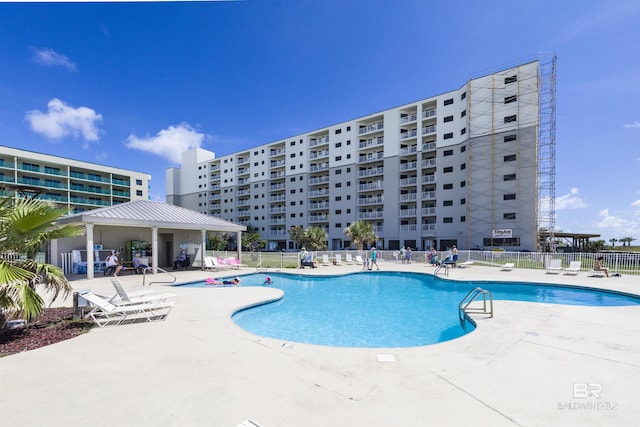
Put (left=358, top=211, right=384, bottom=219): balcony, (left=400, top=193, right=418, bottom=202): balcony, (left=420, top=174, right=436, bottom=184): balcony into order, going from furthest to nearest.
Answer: (left=358, top=211, right=384, bottom=219): balcony < (left=400, top=193, right=418, bottom=202): balcony < (left=420, top=174, right=436, bottom=184): balcony

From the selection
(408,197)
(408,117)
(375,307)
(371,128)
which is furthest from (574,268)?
(371,128)

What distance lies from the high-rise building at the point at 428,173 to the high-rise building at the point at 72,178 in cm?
2413

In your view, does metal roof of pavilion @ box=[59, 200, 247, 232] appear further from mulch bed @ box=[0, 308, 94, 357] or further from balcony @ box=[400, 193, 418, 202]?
balcony @ box=[400, 193, 418, 202]

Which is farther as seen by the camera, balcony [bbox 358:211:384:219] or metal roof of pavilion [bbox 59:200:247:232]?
balcony [bbox 358:211:384:219]

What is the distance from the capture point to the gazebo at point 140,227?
14.4 meters

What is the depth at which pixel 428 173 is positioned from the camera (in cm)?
4216

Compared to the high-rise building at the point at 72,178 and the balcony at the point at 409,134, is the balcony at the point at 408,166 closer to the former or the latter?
the balcony at the point at 409,134

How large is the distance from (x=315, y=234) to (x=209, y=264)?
1651 centimetres

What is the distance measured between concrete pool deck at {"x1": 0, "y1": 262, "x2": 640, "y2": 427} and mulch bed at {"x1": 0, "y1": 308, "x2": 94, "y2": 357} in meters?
0.38

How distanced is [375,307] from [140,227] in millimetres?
17190

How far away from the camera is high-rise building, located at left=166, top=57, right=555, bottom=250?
34.4m

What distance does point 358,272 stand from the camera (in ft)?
63.5

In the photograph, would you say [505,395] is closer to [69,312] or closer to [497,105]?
[69,312]

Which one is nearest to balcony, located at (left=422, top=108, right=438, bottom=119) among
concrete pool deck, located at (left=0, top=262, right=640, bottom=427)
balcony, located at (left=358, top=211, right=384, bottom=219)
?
balcony, located at (left=358, top=211, right=384, bottom=219)
